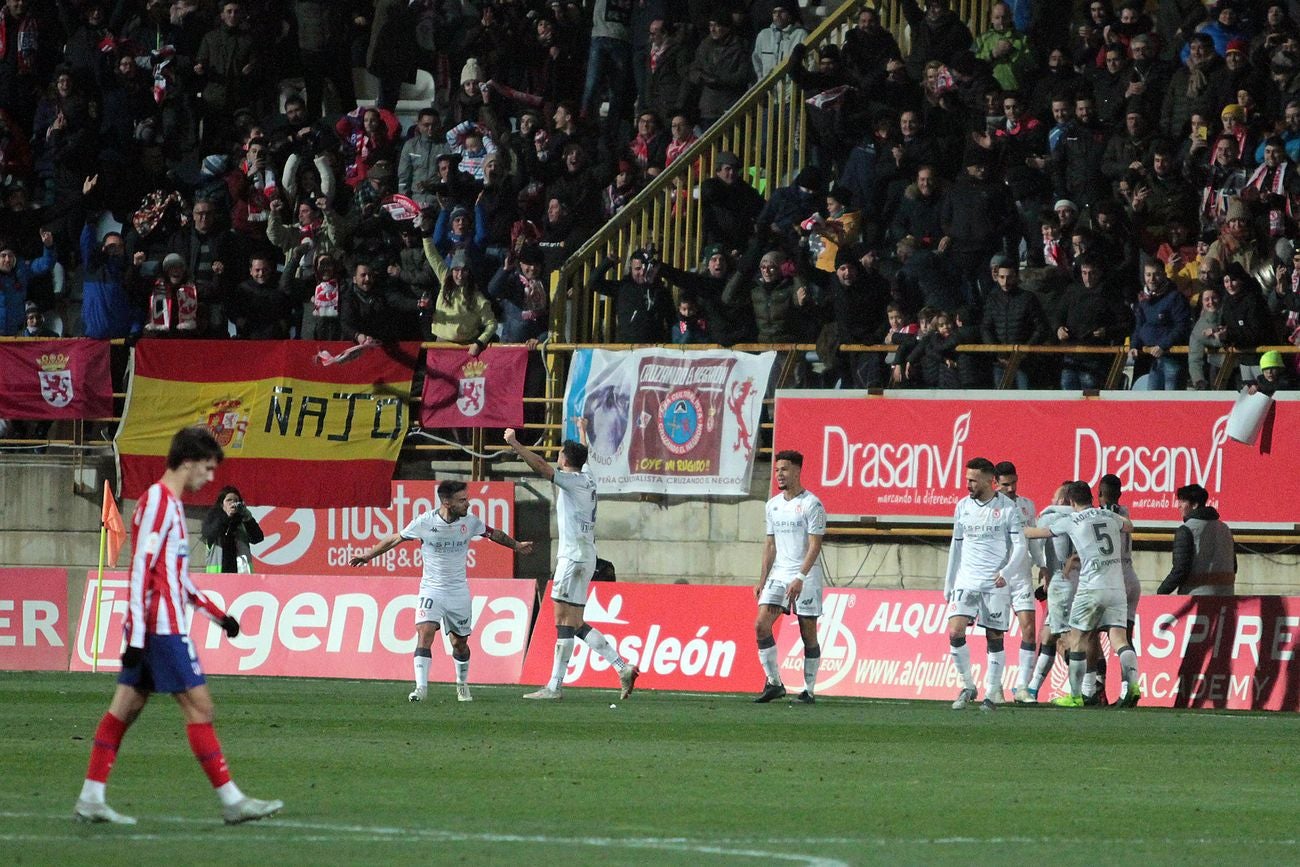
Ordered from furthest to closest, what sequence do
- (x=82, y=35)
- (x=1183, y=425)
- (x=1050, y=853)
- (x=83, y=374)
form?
(x=82, y=35), (x=83, y=374), (x=1183, y=425), (x=1050, y=853)

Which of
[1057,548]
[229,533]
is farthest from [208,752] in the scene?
[229,533]

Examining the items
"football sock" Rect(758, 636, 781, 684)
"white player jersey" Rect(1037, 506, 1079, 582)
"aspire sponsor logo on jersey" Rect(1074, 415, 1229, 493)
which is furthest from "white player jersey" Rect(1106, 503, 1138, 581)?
"football sock" Rect(758, 636, 781, 684)

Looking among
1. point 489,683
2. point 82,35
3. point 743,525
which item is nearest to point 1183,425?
point 743,525

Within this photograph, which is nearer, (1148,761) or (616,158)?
(1148,761)

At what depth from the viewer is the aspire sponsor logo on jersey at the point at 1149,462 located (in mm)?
20656

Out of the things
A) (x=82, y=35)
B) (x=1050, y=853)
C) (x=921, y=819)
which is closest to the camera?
(x=1050, y=853)

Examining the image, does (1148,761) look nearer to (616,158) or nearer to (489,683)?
(489,683)

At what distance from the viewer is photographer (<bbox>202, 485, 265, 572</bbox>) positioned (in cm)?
2386

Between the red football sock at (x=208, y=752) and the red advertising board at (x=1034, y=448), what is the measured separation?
13.5m

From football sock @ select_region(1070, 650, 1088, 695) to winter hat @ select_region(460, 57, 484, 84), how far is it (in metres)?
11.8

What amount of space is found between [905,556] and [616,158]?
21.6 ft

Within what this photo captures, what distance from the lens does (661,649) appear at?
2169cm

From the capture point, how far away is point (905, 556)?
73.5ft

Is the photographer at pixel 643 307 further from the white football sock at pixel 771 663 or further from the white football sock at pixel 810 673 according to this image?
the white football sock at pixel 810 673
